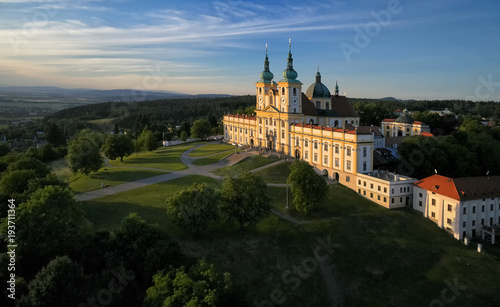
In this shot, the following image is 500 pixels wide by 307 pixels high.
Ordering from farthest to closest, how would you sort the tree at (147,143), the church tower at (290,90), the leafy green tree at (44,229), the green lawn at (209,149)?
the tree at (147,143) → the green lawn at (209,149) → the church tower at (290,90) → the leafy green tree at (44,229)

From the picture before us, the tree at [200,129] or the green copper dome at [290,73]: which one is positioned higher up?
the green copper dome at [290,73]

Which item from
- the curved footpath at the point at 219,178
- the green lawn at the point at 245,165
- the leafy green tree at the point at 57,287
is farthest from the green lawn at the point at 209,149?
the leafy green tree at the point at 57,287

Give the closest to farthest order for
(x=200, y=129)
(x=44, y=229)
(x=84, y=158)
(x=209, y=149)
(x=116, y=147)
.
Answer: (x=44, y=229)
(x=84, y=158)
(x=116, y=147)
(x=209, y=149)
(x=200, y=129)

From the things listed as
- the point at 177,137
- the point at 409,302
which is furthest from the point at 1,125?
the point at 409,302

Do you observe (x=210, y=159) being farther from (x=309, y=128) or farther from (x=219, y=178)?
(x=309, y=128)

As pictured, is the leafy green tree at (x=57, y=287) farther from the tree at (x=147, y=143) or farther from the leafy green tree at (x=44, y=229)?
the tree at (x=147, y=143)

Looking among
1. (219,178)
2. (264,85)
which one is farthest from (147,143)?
(219,178)

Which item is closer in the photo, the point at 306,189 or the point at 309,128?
the point at 306,189
